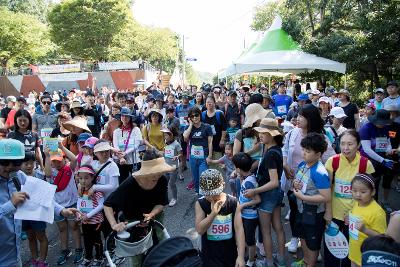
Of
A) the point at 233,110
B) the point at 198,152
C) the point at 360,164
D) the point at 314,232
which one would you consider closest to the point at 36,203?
the point at 314,232

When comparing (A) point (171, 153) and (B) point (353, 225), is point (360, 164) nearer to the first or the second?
(B) point (353, 225)

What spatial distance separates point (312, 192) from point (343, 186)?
0.32 meters

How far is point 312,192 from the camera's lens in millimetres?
3562

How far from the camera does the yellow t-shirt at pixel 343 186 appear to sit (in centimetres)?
353

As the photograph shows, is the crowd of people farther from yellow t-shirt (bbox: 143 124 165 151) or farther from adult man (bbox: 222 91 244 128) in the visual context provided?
adult man (bbox: 222 91 244 128)

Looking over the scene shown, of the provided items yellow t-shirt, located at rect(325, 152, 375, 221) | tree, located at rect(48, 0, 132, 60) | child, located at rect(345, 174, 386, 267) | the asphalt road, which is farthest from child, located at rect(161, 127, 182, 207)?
tree, located at rect(48, 0, 132, 60)

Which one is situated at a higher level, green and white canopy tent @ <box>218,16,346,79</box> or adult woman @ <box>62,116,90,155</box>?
green and white canopy tent @ <box>218,16,346,79</box>

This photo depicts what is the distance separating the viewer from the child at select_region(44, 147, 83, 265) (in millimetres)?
4578

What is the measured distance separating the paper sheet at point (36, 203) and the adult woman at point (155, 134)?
3.87m

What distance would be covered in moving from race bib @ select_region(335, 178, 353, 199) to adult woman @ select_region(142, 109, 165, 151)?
150 inches

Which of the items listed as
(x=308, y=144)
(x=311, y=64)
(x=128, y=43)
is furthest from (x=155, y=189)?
(x=128, y=43)

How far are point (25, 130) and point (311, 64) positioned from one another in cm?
691

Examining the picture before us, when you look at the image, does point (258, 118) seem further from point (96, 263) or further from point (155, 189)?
point (96, 263)

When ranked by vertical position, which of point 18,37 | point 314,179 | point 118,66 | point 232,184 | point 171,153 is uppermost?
point 18,37
